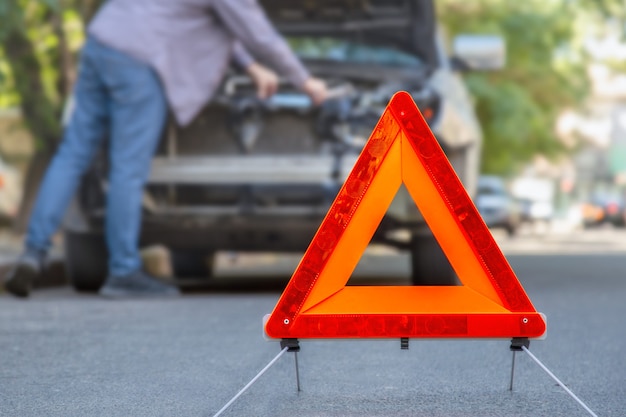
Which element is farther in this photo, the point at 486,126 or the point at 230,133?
Result: the point at 486,126

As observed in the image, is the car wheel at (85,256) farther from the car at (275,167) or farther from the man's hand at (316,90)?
the man's hand at (316,90)

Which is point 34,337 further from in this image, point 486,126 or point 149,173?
point 486,126

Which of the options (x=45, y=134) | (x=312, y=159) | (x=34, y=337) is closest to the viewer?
(x=34, y=337)

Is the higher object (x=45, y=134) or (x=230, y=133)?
(x=230, y=133)

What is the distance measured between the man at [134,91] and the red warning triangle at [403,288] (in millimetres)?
4380

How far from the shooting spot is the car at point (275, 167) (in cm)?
830

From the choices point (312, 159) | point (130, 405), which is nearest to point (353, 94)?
point (312, 159)

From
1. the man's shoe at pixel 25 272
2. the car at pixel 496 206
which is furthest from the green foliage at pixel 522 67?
the man's shoe at pixel 25 272

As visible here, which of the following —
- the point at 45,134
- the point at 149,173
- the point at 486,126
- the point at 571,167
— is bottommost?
the point at 571,167

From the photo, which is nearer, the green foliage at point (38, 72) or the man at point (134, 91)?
the man at point (134, 91)

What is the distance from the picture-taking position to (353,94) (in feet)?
27.6

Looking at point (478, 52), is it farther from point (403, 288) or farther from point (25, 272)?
point (403, 288)

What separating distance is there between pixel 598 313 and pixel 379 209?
155 inches

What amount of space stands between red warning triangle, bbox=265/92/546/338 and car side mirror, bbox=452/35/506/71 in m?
5.31
